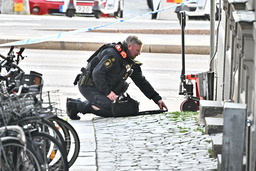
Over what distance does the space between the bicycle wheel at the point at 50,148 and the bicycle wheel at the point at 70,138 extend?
0.85 m

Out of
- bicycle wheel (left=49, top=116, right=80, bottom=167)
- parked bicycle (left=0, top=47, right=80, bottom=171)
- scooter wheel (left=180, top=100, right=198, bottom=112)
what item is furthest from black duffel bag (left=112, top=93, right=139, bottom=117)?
parked bicycle (left=0, top=47, right=80, bottom=171)

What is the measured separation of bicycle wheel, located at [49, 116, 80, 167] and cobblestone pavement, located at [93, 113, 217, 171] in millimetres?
288

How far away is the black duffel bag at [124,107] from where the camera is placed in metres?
10.8

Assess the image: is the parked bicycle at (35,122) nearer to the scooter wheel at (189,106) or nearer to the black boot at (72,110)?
the black boot at (72,110)

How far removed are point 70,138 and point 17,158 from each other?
5.13ft

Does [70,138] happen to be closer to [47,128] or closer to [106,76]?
[47,128]

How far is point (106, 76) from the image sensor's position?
10938mm

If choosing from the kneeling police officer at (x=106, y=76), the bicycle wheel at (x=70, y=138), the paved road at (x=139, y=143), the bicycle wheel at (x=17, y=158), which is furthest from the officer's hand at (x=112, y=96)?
the bicycle wheel at (x=17, y=158)

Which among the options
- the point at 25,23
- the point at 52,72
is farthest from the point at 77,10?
the point at 52,72

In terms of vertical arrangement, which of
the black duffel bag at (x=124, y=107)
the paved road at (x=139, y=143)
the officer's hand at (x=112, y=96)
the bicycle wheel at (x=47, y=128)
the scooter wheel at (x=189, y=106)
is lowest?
the paved road at (x=139, y=143)

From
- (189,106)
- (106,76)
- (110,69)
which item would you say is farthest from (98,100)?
(189,106)

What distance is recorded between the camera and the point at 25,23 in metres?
24.9

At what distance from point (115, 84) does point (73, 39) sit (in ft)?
31.8

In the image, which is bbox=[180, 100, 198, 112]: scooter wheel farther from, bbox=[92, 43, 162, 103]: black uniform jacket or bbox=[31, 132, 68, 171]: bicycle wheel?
bbox=[31, 132, 68, 171]: bicycle wheel
